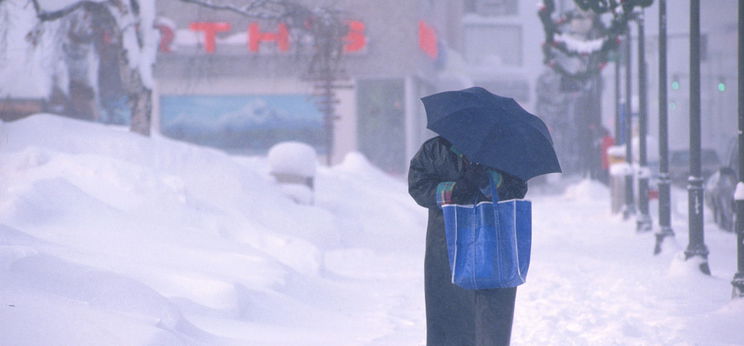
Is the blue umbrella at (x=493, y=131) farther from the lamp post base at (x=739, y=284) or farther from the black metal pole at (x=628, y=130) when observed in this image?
the black metal pole at (x=628, y=130)

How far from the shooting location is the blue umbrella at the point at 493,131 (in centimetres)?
470

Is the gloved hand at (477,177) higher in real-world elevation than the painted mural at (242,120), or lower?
higher

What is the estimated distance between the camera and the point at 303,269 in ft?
34.1

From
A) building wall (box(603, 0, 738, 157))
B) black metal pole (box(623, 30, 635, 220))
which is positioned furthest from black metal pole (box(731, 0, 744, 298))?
building wall (box(603, 0, 738, 157))

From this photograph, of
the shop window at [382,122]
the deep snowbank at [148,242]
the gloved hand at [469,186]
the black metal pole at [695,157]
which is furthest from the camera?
the shop window at [382,122]

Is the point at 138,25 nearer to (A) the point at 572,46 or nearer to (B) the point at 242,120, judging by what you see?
(A) the point at 572,46

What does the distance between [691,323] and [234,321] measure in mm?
3743

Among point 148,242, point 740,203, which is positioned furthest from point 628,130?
point 148,242

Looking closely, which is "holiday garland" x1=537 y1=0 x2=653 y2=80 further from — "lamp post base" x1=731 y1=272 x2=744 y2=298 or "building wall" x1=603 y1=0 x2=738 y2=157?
"building wall" x1=603 y1=0 x2=738 y2=157

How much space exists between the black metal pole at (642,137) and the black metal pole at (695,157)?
4424 millimetres

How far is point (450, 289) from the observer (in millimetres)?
4816

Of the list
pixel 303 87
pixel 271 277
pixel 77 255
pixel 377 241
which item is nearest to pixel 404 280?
pixel 271 277

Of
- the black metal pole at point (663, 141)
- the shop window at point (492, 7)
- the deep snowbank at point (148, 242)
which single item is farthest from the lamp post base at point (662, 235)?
the shop window at point (492, 7)

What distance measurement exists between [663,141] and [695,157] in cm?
226
